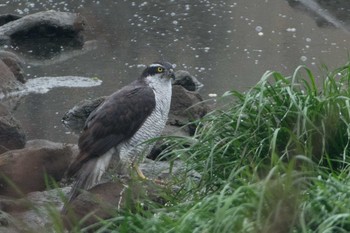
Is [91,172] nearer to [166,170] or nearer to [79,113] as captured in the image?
[166,170]

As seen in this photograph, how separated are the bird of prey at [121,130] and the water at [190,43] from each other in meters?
2.05

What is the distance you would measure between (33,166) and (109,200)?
1247 mm

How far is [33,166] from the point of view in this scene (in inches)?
302

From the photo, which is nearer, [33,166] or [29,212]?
[29,212]

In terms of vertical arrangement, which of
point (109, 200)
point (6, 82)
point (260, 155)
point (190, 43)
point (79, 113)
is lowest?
point (190, 43)

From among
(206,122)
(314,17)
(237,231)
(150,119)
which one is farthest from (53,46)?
(237,231)

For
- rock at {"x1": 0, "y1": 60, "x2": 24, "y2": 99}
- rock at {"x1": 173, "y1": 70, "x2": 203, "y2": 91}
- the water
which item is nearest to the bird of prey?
the water

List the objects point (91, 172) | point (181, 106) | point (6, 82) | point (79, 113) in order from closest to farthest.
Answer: point (91, 172), point (181, 106), point (79, 113), point (6, 82)

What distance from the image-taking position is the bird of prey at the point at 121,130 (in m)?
7.23

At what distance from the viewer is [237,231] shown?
4523 millimetres

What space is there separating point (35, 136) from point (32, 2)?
6.14 metres

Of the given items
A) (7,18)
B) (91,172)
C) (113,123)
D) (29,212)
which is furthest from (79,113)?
(7,18)

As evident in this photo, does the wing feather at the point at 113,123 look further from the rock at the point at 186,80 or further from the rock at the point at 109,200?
the rock at the point at 186,80

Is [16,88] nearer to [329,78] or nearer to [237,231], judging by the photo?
A: [329,78]
